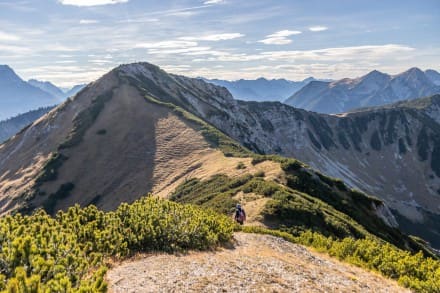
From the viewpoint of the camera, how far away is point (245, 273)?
65.4ft

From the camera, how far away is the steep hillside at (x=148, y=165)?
158ft

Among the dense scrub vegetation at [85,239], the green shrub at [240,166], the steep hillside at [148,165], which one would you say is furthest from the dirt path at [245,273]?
the green shrub at [240,166]

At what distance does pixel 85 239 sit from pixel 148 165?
221 ft

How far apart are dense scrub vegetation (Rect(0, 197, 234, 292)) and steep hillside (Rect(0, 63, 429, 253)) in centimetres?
1511

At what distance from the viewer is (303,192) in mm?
52781

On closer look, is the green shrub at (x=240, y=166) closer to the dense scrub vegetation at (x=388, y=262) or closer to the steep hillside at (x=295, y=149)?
the dense scrub vegetation at (x=388, y=262)

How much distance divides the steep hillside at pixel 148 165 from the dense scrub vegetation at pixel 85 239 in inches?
595

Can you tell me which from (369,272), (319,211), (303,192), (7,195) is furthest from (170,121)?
(369,272)

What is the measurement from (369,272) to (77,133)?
9969 cm

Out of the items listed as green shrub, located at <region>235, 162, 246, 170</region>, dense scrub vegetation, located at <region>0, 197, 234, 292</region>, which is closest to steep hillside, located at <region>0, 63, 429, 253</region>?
green shrub, located at <region>235, 162, 246, 170</region>

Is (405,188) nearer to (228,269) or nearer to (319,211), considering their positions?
(319,211)

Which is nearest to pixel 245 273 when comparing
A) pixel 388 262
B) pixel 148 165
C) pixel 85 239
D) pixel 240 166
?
pixel 85 239

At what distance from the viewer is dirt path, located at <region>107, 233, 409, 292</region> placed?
1741 centimetres

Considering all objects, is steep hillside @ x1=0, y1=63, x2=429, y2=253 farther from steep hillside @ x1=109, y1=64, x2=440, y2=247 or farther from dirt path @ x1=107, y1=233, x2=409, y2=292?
dirt path @ x1=107, y1=233, x2=409, y2=292
